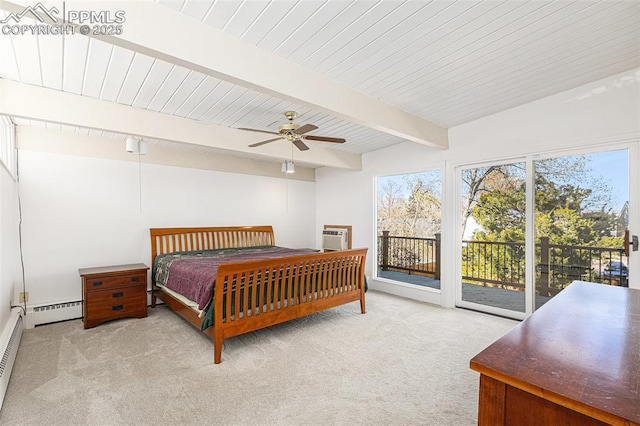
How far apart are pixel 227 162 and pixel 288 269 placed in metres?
2.92

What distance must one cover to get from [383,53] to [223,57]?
4.13 ft

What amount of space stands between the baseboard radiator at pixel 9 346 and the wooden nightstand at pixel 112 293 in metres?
0.59

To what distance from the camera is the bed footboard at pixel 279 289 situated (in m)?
2.87

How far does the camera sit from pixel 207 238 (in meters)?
5.16

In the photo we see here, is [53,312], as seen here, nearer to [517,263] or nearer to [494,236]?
[494,236]

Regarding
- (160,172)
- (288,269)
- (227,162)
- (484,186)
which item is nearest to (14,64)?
(160,172)

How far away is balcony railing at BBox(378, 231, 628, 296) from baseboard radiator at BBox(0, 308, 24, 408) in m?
4.92

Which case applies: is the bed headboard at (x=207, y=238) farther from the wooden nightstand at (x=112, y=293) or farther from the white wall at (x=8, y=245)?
the white wall at (x=8, y=245)

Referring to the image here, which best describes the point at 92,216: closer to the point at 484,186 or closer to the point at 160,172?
the point at 160,172

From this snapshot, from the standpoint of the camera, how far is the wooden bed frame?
2.88 metres

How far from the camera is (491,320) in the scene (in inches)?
150

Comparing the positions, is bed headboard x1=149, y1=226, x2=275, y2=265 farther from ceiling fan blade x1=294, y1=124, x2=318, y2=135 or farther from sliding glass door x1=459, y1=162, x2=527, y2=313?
sliding glass door x1=459, y1=162, x2=527, y2=313

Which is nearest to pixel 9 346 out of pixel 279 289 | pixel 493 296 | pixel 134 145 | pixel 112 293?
pixel 112 293

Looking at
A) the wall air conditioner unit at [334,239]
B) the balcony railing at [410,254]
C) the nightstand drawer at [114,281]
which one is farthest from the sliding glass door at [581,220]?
the nightstand drawer at [114,281]
